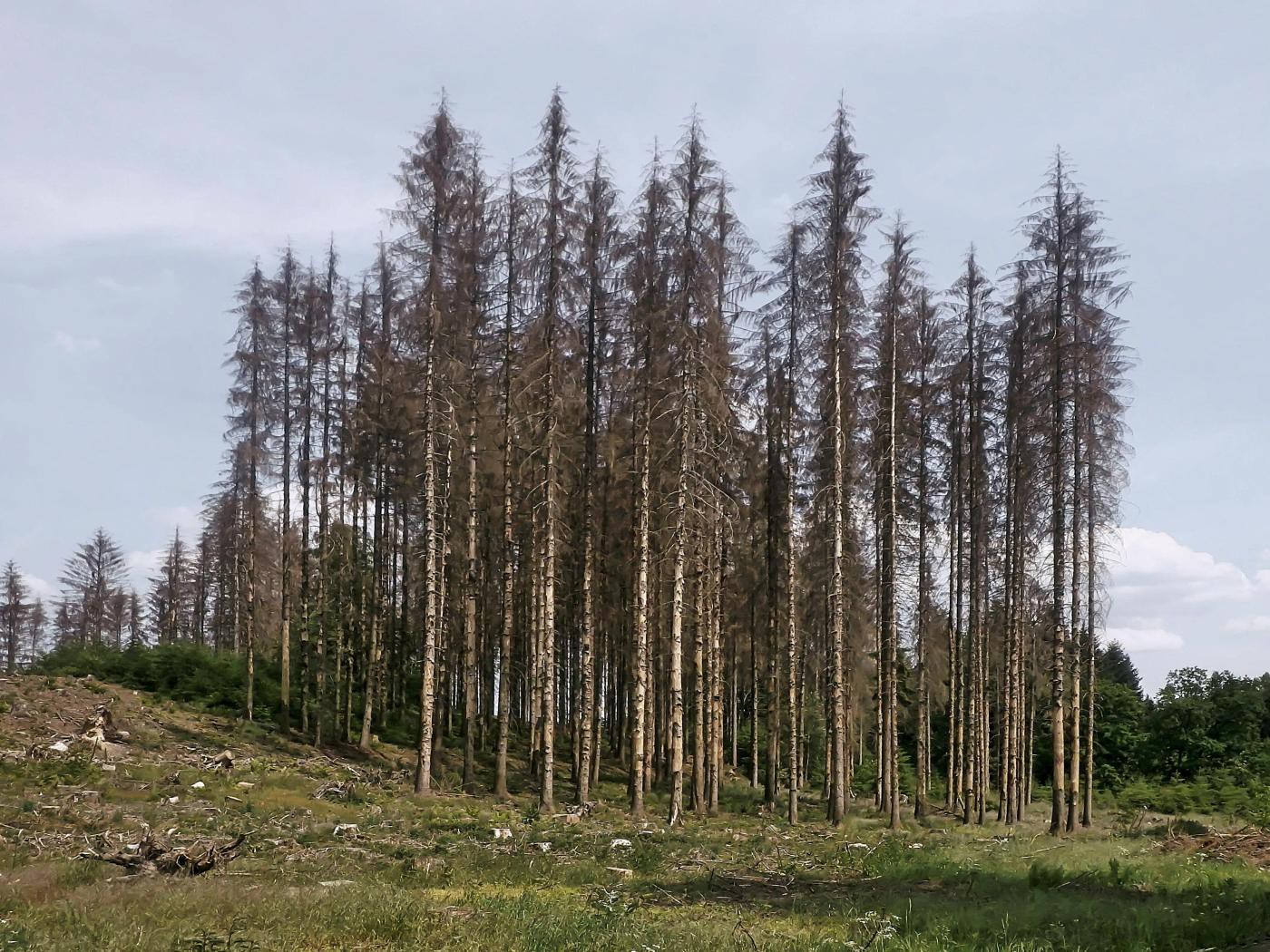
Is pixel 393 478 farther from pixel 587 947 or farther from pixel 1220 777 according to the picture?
pixel 1220 777

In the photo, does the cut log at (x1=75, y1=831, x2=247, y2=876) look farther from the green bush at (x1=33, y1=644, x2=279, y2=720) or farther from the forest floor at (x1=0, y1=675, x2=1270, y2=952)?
the green bush at (x1=33, y1=644, x2=279, y2=720)

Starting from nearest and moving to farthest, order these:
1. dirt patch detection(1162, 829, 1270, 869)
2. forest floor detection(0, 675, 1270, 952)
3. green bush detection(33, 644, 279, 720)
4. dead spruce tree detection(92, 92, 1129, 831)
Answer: forest floor detection(0, 675, 1270, 952) → dirt patch detection(1162, 829, 1270, 869) → dead spruce tree detection(92, 92, 1129, 831) → green bush detection(33, 644, 279, 720)

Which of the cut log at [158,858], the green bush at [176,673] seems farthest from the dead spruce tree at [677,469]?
the cut log at [158,858]

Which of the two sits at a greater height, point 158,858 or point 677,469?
point 677,469

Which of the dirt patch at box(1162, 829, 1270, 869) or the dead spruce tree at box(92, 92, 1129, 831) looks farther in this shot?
the dead spruce tree at box(92, 92, 1129, 831)

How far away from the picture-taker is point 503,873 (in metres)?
12.1

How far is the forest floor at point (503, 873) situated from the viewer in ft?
27.2

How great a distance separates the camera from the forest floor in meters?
8.30

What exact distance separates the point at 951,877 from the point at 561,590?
2178 cm

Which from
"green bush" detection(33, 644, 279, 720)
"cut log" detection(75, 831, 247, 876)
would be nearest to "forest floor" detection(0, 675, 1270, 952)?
"cut log" detection(75, 831, 247, 876)

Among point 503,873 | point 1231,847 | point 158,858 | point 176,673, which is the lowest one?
point 1231,847

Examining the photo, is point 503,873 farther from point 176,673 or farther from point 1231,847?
point 176,673

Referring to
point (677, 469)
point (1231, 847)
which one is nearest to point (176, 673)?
point (677, 469)

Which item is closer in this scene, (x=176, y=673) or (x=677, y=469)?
(x=677, y=469)
